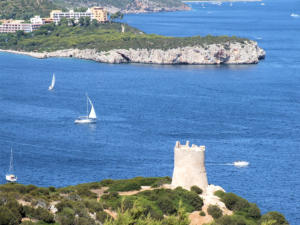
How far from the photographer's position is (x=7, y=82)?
139750mm

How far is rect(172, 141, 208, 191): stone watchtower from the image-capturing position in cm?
4906

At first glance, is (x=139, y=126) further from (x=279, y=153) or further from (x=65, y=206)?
(x=65, y=206)

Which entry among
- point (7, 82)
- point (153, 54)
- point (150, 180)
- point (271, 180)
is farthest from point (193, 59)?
point (150, 180)

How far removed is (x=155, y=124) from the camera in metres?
100

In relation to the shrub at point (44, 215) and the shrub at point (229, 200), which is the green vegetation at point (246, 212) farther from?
the shrub at point (44, 215)

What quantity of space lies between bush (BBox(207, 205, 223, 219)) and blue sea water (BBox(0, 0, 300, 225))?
16262 millimetres

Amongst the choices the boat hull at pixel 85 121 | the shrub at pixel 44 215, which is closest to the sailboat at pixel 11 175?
the boat hull at pixel 85 121

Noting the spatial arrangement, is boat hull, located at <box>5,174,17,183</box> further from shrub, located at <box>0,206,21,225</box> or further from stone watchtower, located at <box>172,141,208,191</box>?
shrub, located at <box>0,206,21,225</box>

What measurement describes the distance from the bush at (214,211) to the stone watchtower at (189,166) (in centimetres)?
241

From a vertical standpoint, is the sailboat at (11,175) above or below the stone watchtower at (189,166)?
below

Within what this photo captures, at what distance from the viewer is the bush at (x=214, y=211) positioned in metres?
47.2

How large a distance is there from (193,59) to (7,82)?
46700mm

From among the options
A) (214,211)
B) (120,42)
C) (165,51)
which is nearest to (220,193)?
(214,211)

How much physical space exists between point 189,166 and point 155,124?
167 ft
